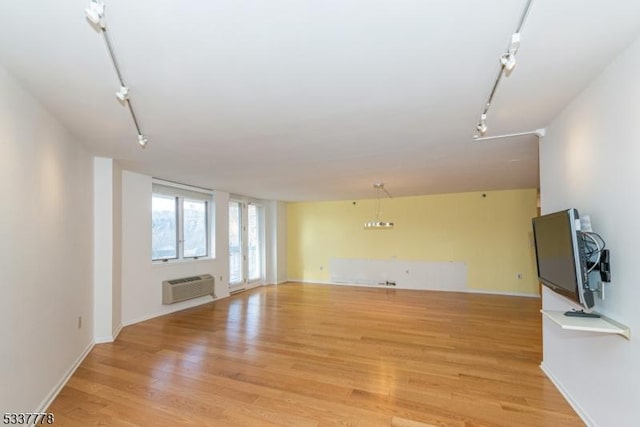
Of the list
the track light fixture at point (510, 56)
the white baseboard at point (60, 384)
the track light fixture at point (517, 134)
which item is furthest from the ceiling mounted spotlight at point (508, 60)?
the white baseboard at point (60, 384)

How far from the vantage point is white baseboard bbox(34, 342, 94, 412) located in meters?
2.44

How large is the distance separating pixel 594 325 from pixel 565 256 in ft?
1.54

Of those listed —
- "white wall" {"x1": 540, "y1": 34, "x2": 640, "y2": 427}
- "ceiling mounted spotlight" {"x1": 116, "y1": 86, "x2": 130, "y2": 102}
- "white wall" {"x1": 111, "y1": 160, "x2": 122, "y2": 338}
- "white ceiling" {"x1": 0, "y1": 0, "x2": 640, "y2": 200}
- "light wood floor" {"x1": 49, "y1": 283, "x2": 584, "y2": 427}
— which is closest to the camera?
"white ceiling" {"x1": 0, "y1": 0, "x2": 640, "y2": 200}

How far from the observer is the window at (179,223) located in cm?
549

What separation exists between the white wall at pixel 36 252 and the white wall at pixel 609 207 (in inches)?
151

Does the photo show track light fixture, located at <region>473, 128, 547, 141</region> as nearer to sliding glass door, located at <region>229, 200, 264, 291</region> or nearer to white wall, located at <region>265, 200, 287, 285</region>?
sliding glass door, located at <region>229, 200, 264, 291</region>

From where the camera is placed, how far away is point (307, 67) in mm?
1827

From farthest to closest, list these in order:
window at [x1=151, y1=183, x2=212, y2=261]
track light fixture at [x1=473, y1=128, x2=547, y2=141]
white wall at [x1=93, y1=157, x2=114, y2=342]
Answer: window at [x1=151, y1=183, x2=212, y2=261]
white wall at [x1=93, y1=157, x2=114, y2=342]
track light fixture at [x1=473, y1=128, x2=547, y2=141]

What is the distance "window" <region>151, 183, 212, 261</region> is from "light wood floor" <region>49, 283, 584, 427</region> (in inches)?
51.2

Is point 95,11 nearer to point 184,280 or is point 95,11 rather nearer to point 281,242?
point 184,280

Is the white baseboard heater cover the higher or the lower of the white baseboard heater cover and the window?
the lower

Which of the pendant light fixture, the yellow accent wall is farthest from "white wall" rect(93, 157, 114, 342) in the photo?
the yellow accent wall

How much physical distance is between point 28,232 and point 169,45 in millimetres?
1853

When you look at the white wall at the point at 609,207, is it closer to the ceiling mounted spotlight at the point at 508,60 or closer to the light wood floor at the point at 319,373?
the light wood floor at the point at 319,373
